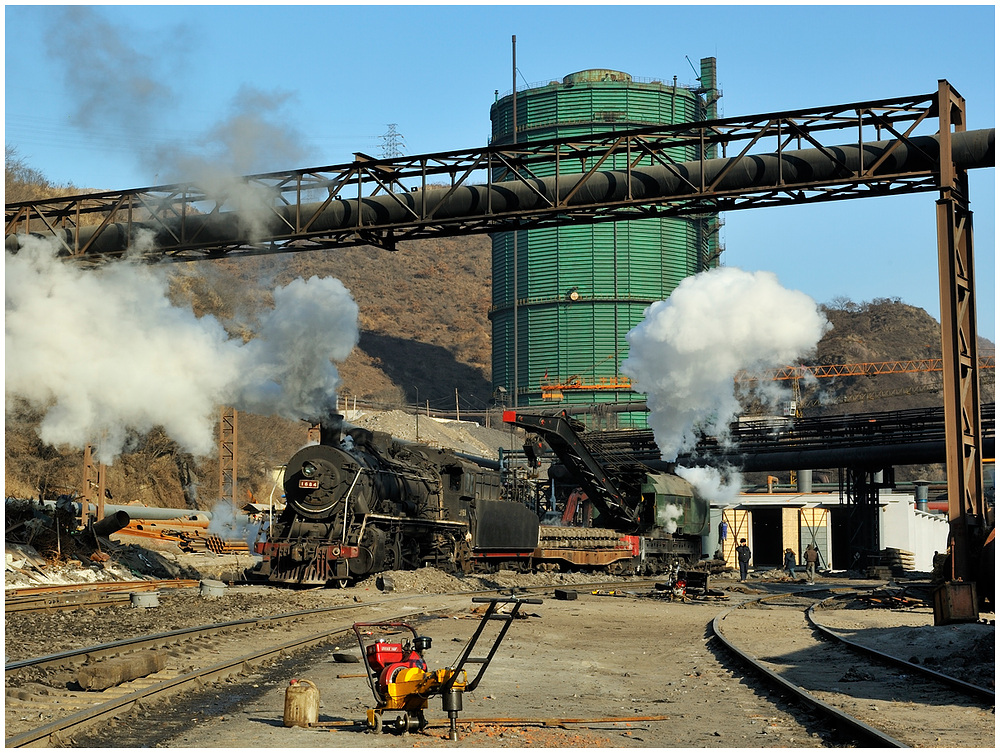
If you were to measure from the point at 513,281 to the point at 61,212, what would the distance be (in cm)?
5196

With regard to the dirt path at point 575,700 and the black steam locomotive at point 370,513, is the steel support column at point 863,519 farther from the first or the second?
the dirt path at point 575,700

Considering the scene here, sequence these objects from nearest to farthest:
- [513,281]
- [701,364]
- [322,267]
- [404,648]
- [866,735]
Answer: [866,735], [404,648], [701,364], [513,281], [322,267]

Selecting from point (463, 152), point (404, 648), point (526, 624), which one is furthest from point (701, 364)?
point (404, 648)

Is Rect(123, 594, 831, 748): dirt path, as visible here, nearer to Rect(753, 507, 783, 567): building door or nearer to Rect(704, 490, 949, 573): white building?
Rect(704, 490, 949, 573): white building

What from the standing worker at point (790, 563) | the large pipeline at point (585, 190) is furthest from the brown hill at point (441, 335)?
the large pipeline at point (585, 190)

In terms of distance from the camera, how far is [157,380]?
2159cm

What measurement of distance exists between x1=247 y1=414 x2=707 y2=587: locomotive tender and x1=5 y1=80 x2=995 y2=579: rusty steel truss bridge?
16.9 feet

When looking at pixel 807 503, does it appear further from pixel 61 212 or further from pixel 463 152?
pixel 61 212

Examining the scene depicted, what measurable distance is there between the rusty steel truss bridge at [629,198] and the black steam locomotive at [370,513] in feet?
16.9

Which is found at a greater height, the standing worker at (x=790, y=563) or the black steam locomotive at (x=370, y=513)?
the black steam locomotive at (x=370, y=513)

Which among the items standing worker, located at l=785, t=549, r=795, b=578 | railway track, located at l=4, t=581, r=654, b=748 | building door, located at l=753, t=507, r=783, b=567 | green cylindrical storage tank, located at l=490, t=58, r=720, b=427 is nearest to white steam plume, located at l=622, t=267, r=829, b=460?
standing worker, located at l=785, t=549, r=795, b=578

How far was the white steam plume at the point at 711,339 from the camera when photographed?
3134cm

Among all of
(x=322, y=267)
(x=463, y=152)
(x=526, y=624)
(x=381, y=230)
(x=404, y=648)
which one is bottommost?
(x=526, y=624)

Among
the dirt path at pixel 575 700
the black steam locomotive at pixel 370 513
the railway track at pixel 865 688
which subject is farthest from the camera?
the black steam locomotive at pixel 370 513
